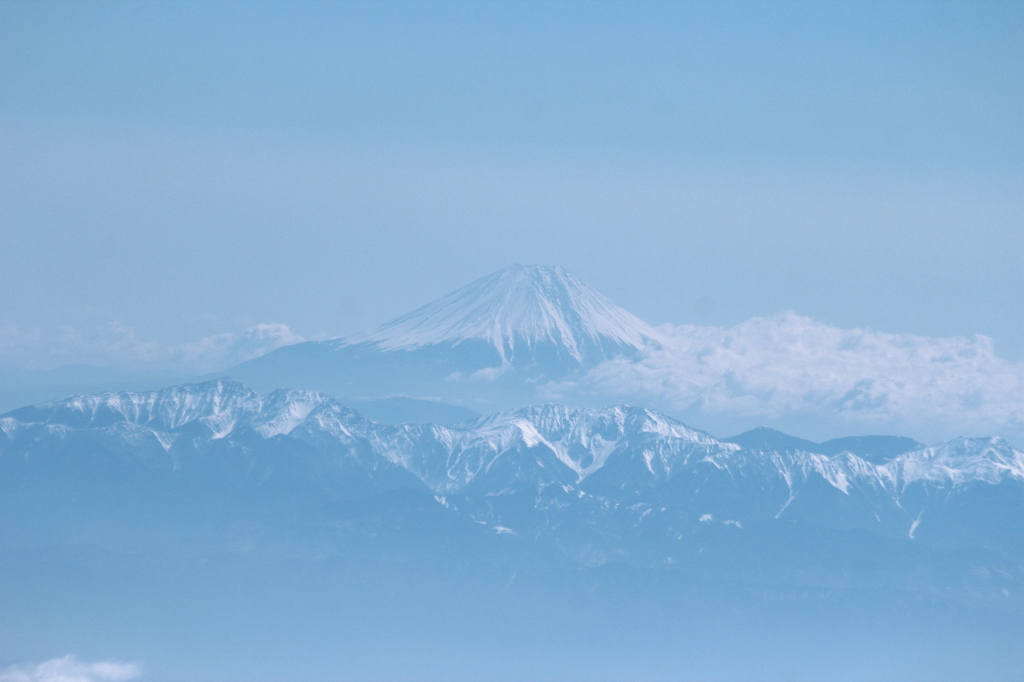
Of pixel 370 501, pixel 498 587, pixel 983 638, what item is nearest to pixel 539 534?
pixel 498 587

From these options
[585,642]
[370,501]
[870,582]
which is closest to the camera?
[585,642]

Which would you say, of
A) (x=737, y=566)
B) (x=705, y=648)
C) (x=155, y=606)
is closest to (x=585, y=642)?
(x=705, y=648)

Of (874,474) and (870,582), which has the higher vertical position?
(874,474)

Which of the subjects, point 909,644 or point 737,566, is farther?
point 737,566

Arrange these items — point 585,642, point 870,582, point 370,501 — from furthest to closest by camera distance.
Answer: point 370,501
point 870,582
point 585,642

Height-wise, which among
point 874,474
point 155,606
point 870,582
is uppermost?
point 874,474

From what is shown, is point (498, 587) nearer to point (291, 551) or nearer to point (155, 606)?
point (291, 551)
